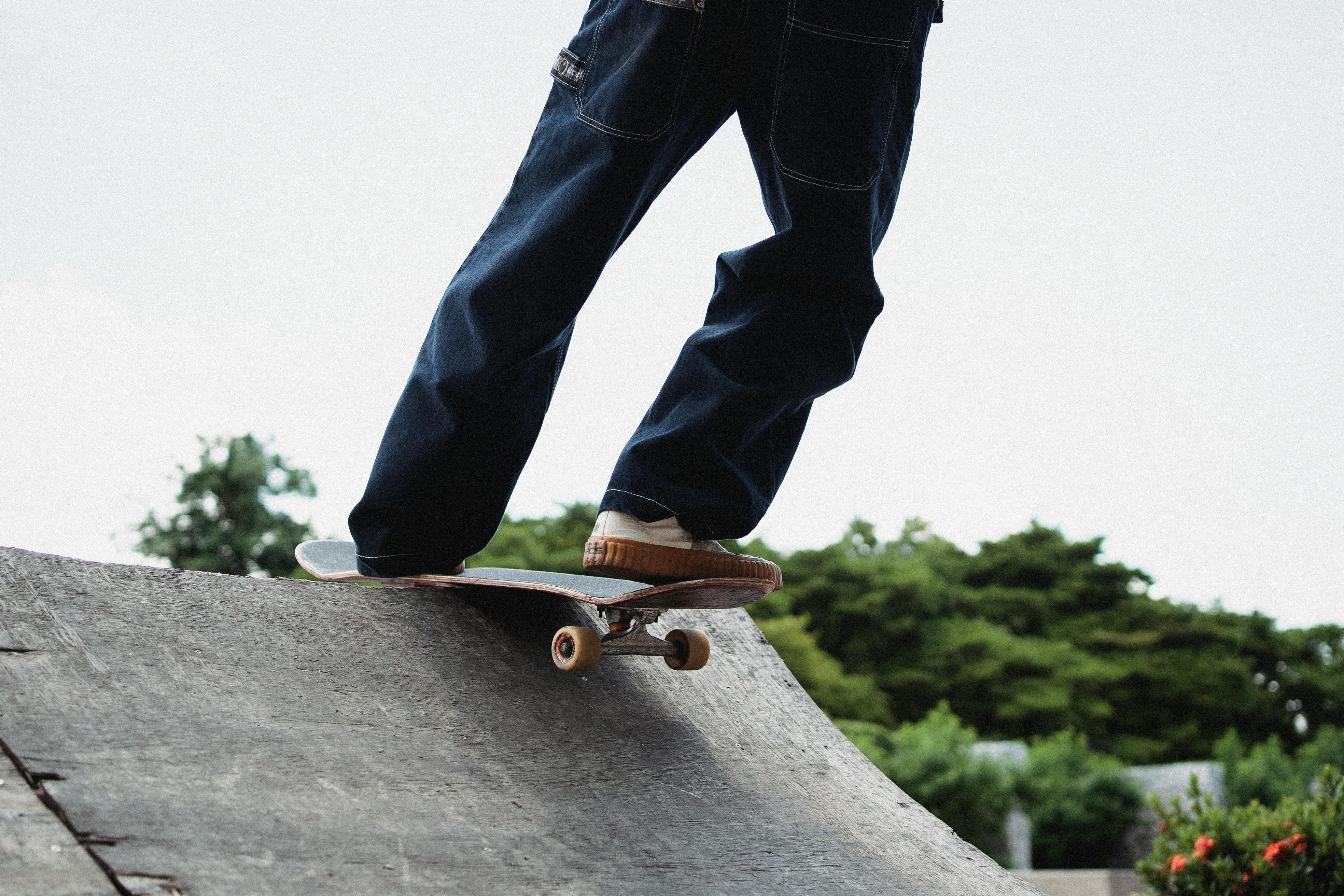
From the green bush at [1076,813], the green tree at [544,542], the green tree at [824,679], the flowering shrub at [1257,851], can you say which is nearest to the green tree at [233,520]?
the green tree at [544,542]

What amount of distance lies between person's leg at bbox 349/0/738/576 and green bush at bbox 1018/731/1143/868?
15524 mm

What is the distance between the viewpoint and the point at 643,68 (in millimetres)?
1909

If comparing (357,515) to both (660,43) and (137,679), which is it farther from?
(660,43)

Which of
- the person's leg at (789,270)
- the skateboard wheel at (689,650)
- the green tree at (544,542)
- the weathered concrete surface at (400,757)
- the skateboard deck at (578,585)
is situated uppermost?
the green tree at (544,542)

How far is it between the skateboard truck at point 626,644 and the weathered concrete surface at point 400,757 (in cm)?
10

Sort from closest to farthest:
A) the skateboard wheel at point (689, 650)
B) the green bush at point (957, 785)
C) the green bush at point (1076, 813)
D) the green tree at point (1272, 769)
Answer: the skateboard wheel at point (689, 650) < the green bush at point (957, 785) < the green bush at point (1076, 813) < the green tree at point (1272, 769)

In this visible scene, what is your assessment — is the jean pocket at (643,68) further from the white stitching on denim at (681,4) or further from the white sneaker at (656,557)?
the white sneaker at (656,557)

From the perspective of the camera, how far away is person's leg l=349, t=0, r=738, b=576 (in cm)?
193

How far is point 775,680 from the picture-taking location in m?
2.70

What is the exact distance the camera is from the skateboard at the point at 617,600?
192cm

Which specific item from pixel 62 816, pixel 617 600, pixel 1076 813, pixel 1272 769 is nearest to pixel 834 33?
pixel 617 600

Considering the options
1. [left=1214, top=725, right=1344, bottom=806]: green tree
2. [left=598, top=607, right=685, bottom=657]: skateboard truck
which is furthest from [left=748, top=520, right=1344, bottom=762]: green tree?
Answer: [left=598, top=607, right=685, bottom=657]: skateboard truck

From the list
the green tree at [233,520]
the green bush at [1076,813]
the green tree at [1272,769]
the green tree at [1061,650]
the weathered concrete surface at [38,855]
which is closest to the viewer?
the weathered concrete surface at [38,855]

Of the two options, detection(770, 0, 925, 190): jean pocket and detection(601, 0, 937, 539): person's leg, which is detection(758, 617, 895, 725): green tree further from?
detection(770, 0, 925, 190): jean pocket
